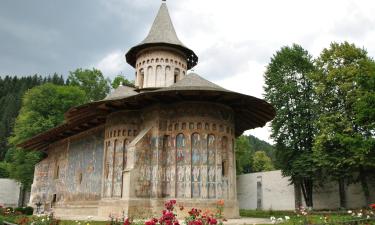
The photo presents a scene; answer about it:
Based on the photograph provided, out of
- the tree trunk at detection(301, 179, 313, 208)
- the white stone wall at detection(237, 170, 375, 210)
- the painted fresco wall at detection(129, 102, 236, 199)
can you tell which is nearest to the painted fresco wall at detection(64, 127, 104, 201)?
the painted fresco wall at detection(129, 102, 236, 199)

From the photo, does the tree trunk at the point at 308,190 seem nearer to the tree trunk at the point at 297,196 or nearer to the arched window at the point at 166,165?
the tree trunk at the point at 297,196

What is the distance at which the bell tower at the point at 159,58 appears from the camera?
21344 mm

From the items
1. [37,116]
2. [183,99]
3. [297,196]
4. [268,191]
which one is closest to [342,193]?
[297,196]

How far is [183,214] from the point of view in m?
14.2

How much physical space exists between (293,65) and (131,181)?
15.0 metres

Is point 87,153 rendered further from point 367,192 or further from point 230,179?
point 367,192

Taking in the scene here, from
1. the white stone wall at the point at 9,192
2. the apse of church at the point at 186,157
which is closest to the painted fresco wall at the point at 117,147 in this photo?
the apse of church at the point at 186,157

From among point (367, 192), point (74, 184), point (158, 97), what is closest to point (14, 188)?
point (74, 184)

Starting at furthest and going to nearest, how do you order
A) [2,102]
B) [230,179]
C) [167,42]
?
1. [2,102]
2. [167,42]
3. [230,179]

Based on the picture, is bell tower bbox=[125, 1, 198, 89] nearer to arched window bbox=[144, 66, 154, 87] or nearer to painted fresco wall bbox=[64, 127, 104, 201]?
arched window bbox=[144, 66, 154, 87]

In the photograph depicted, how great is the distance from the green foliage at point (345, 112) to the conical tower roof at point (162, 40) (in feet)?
26.4

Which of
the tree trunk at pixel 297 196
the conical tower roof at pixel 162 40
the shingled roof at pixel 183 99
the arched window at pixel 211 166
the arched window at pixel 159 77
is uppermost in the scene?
the conical tower roof at pixel 162 40

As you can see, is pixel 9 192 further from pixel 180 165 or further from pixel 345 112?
pixel 345 112

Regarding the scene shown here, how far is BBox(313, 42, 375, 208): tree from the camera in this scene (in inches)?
731
